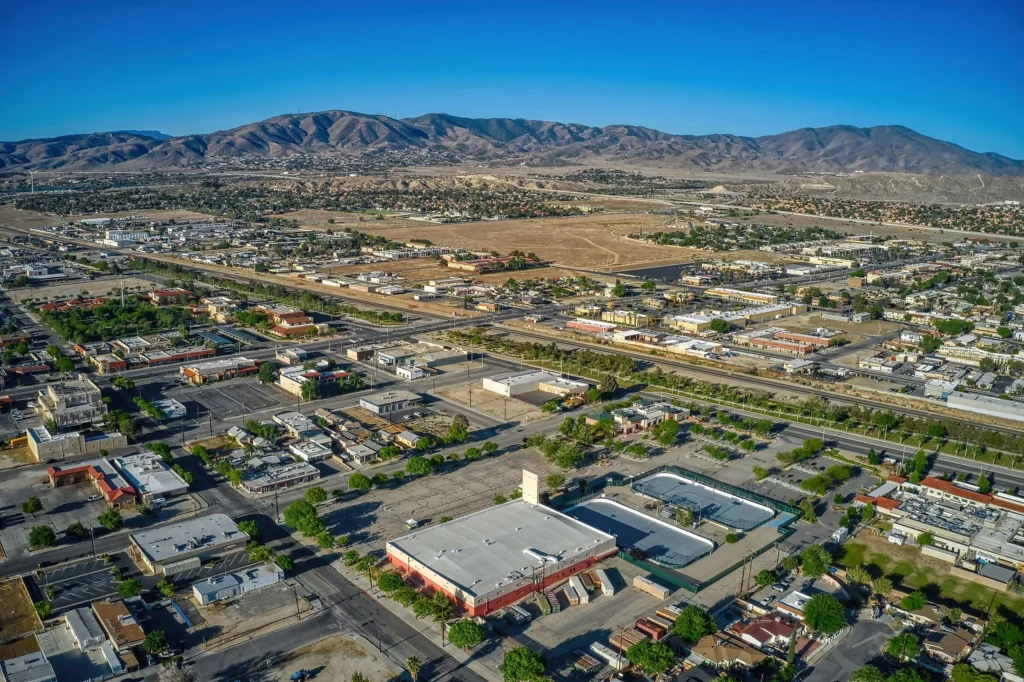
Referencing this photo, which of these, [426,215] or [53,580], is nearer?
[53,580]

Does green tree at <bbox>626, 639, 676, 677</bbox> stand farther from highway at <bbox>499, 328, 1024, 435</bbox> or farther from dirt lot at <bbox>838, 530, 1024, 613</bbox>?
highway at <bbox>499, 328, 1024, 435</bbox>

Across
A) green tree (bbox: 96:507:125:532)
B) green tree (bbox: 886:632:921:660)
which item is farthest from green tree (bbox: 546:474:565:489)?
green tree (bbox: 96:507:125:532)

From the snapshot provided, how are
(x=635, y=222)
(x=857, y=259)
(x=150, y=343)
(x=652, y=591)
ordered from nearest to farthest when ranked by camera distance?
(x=652, y=591), (x=150, y=343), (x=857, y=259), (x=635, y=222)

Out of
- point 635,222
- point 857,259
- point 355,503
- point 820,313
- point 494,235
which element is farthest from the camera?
point 635,222

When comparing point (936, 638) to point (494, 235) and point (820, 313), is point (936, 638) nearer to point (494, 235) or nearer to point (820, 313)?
point (820, 313)

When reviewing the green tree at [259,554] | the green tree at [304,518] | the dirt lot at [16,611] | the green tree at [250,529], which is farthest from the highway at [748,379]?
the dirt lot at [16,611]

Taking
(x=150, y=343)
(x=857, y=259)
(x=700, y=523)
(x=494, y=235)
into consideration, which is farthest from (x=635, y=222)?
(x=700, y=523)
